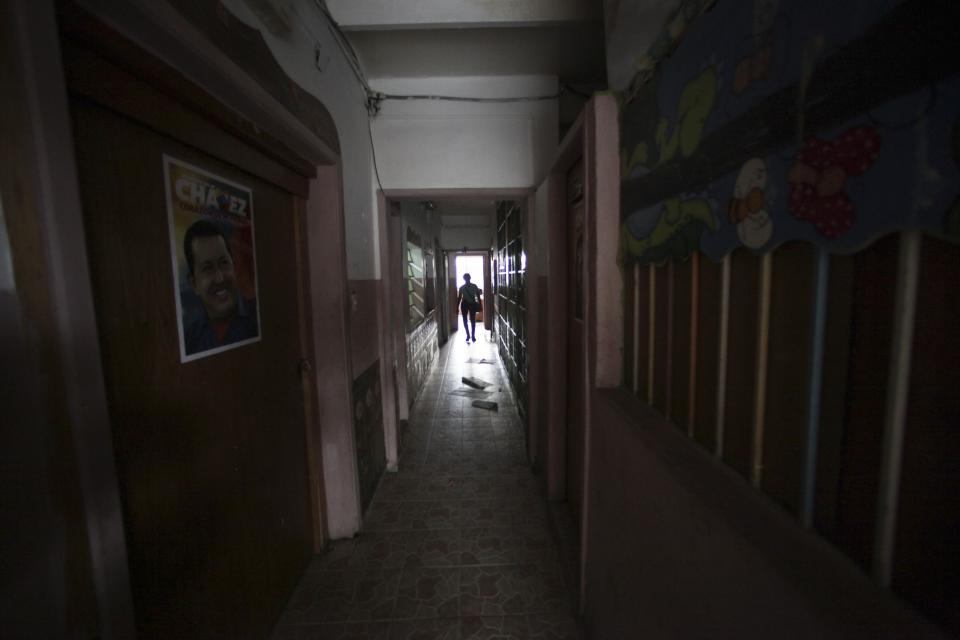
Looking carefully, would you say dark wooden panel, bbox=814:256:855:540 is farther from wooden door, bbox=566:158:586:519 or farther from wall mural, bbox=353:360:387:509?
wall mural, bbox=353:360:387:509

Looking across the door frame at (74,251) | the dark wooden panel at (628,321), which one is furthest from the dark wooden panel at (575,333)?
the door frame at (74,251)

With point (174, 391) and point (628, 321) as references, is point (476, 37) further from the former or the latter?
point (174, 391)

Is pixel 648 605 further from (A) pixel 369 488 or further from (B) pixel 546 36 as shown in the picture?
(B) pixel 546 36

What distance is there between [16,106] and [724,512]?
136cm

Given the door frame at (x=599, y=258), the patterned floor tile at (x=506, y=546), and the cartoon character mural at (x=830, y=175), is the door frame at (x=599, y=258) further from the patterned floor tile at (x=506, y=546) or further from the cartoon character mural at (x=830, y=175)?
the cartoon character mural at (x=830, y=175)

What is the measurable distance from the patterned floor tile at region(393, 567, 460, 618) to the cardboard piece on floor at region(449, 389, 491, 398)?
257 centimetres

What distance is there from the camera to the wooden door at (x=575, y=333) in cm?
184

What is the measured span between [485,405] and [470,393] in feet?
1.87

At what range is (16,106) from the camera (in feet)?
1.84

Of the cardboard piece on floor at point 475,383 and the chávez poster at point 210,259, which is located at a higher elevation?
the chávez poster at point 210,259

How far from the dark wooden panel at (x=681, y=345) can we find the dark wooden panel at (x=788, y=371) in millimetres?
253

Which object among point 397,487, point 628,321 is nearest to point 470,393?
point 397,487

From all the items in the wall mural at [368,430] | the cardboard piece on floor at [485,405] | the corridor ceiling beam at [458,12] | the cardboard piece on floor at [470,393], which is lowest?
the cardboard piece on floor at [470,393]

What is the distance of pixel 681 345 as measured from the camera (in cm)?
93
